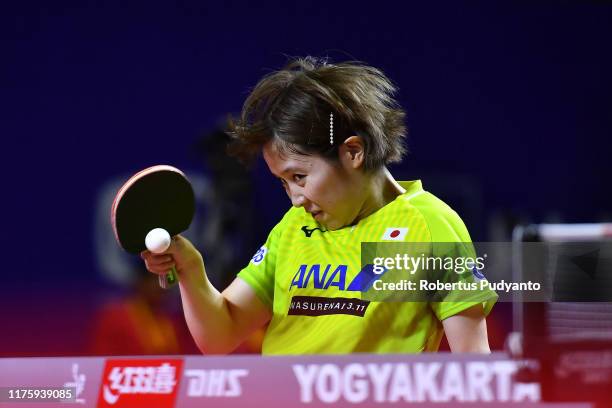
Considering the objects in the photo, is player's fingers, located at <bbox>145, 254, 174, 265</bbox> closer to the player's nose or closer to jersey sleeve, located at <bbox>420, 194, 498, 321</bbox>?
the player's nose

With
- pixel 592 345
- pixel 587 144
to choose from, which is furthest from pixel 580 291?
pixel 587 144

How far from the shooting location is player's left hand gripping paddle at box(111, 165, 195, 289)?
2.19 metres

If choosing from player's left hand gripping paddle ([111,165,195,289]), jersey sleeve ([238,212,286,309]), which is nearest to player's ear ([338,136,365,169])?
jersey sleeve ([238,212,286,309])

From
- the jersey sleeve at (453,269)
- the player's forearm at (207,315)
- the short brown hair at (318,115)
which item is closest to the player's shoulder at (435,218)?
the jersey sleeve at (453,269)

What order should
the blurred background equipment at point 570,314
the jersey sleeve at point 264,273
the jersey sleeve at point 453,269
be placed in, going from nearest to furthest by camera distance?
the blurred background equipment at point 570,314 → the jersey sleeve at point 453,269 → the jersey sleeve at point 264,273

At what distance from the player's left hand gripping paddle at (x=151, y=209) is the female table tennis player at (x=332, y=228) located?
0.18 feet

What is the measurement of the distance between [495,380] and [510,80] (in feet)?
7.09

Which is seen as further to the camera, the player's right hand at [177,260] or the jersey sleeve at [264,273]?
the jersey sleeve at [264,273]

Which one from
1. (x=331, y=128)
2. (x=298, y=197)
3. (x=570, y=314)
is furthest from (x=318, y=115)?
(x=570, y=314)

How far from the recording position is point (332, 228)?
2270 millimetres

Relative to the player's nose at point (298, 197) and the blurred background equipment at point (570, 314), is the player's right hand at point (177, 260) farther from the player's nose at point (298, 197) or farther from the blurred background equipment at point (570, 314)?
the blurred background equipment at point (570, 314)

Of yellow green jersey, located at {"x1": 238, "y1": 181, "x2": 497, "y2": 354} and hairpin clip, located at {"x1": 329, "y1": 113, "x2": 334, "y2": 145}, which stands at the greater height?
hairpin clip, located at {"x1": 329, "y1": 113, "x2": 334, "y2": 145}

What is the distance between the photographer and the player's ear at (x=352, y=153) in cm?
220

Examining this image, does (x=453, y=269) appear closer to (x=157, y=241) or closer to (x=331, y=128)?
(x=331, y=128)
